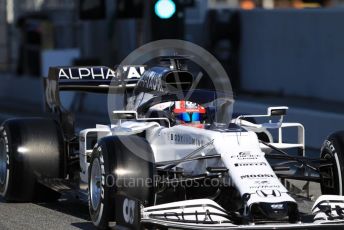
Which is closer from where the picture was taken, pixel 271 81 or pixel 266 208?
pixel 266 208

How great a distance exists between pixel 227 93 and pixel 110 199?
205 cm

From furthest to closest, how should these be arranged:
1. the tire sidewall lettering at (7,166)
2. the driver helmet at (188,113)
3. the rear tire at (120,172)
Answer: the tire sidewall lettering at (7,166)
the driver helmet at (188,113)
the rear tire at (120,172)

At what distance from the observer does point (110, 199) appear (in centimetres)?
880

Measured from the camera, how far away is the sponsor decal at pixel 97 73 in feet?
39.2

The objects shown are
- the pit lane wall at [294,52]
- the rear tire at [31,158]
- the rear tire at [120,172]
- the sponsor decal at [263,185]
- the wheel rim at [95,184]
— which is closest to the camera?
the sponsor decal at [263,185]

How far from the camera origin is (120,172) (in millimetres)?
8750

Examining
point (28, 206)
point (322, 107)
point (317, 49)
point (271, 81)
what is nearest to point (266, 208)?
point (28, 206)

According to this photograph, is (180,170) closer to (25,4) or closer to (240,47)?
(240,47)

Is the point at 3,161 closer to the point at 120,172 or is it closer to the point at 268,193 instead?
the point at 120,172

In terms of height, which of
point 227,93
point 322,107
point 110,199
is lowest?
point 322,107

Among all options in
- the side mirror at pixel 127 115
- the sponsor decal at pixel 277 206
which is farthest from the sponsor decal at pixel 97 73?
the sponsor decal at pixel 277 206

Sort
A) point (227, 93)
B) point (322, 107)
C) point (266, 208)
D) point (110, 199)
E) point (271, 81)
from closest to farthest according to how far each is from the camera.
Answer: point (266, 208)
point (110, 199)
point (227, 93)
point (322, 107)
point (271, 81)

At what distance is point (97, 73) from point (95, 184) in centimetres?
306

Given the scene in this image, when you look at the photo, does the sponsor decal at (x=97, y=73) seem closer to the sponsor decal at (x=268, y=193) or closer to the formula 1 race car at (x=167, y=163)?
the formula 1 race car at (x=167, y=163)
